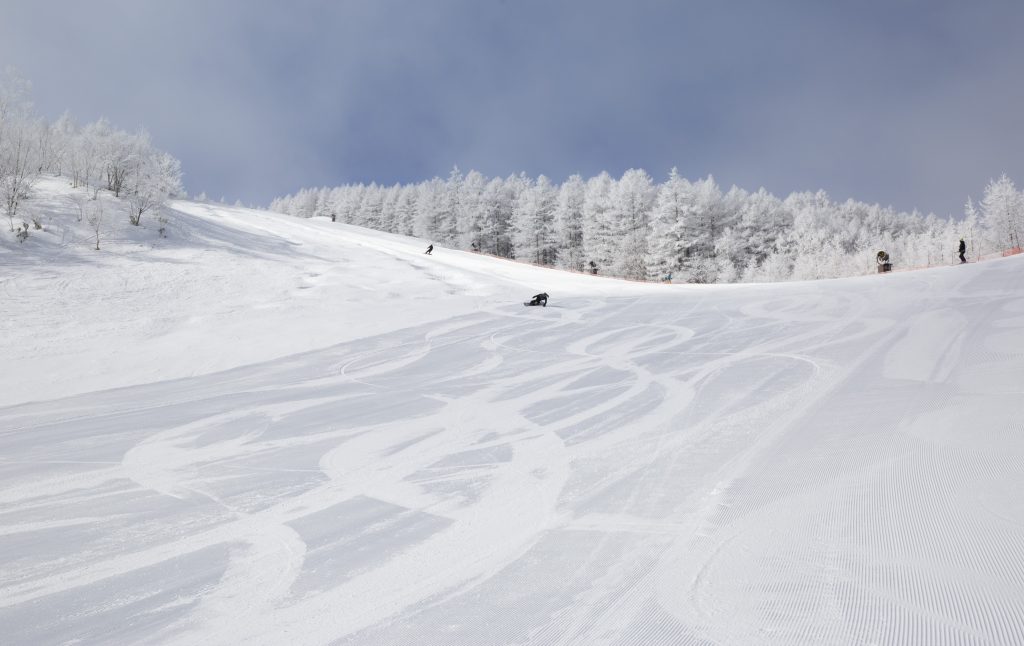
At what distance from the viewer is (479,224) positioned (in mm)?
66438

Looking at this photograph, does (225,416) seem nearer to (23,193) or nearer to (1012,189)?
(23,193)

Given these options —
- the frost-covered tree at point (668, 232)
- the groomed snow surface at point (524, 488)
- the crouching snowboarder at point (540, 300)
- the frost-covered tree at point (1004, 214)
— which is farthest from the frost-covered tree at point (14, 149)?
the frost-covered tree at point (1004, 214)

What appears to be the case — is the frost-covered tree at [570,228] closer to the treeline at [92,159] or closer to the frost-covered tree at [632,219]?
the frost-covered tree at [632,219]

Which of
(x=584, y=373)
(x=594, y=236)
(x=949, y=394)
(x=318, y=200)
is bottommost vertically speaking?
(x=584, y=373)

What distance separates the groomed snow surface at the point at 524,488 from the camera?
8.19 feet

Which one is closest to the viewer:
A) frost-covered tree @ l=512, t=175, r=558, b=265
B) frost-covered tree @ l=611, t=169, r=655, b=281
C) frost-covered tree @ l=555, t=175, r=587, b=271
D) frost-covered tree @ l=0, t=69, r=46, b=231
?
frost-covered tree @ l=0, t=69, r=46, b=231

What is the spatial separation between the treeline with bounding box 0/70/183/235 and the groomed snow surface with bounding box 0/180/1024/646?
1120 centimetres

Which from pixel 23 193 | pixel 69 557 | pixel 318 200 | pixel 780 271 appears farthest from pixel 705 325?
pixel 318 200

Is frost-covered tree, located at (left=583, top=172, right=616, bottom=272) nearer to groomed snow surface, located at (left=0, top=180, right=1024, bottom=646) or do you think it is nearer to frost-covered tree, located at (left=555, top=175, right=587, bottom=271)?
frost-covered tree, located at (left=555, top=175, right=587, bottom=271)

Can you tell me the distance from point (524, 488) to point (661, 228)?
48526 mm

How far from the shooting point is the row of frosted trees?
50.6 m

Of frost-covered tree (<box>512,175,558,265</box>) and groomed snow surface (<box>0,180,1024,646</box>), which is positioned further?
frost-covered tree (<box>512,175,558,265</box>)

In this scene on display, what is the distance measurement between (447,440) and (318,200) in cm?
11949

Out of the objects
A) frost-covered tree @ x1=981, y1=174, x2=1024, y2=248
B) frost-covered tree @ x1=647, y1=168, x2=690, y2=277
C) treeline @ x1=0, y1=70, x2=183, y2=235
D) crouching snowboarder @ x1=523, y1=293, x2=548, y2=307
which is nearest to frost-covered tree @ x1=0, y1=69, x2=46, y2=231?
treeline @ x1=0, y1=70, x2=183, y2=235
